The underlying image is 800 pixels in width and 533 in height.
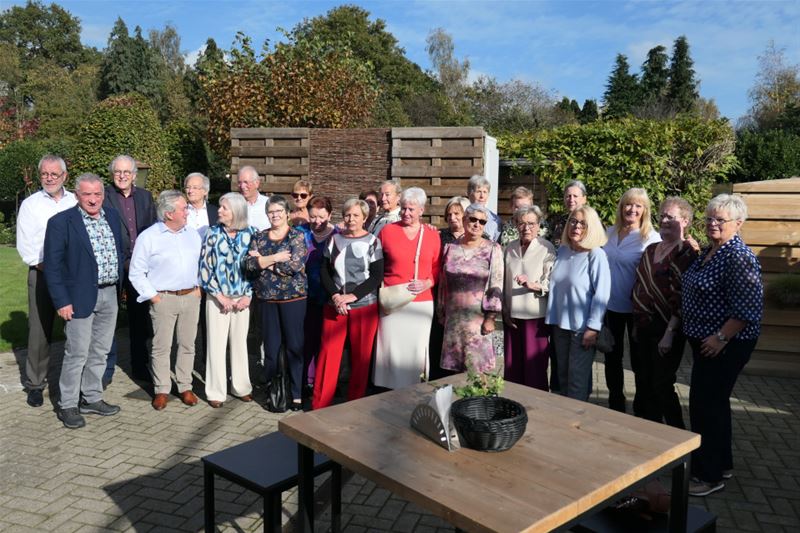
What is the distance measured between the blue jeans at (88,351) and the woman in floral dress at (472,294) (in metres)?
2.80

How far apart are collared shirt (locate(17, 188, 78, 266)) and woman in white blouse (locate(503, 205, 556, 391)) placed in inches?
149

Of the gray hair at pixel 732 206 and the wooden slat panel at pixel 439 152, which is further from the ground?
the wooden slat panel at pixel 439 152

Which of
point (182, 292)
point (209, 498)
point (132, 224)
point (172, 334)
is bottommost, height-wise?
point (209, 498)

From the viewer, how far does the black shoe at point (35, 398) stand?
5645 mm

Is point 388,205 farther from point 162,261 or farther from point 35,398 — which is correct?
point 35,398

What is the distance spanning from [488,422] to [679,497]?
911 mm

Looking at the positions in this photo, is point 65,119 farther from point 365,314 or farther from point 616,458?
point 616,458

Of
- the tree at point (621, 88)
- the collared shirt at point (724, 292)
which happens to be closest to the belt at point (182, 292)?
Result: the collared shirt at point (724, 292)

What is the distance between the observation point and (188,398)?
5711mm

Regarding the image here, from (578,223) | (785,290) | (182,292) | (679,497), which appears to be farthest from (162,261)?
(785,290)

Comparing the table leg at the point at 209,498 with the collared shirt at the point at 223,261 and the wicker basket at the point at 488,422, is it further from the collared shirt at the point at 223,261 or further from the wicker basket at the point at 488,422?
the collared shirt at the point at 223,261

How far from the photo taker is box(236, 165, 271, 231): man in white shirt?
20.8 feet

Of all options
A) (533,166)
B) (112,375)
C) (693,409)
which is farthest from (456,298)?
(533,166)

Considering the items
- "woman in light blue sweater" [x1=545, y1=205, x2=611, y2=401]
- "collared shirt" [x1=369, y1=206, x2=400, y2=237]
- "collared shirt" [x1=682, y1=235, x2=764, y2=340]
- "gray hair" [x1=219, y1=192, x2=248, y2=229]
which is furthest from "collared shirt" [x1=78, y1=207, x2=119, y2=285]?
"collared shirt" [x1=682, y1=235, x2=764, y2=340]
